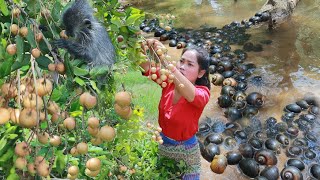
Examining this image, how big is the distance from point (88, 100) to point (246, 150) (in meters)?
5.04

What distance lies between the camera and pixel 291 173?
5.27 m

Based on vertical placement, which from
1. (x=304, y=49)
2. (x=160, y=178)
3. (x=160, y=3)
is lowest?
(x=160, y=3)

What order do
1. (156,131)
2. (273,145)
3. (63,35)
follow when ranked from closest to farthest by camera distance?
1. (63,35)
2. (156,131)
3. (273,145)

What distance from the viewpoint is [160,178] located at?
3385mm

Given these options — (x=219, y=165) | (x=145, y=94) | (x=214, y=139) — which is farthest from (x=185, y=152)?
(x=145, y=94)

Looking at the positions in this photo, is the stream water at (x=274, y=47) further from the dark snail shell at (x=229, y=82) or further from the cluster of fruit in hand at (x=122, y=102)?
the cluster of fruit in hand at (x=122, y=102)

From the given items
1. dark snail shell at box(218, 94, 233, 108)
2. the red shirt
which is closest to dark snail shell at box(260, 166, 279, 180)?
dark snail shell at box(218, 94, 233, 108)

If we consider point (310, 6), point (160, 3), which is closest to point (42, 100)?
point (310, 6)

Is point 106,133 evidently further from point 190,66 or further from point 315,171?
point 315,171

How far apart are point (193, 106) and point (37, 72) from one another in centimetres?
211

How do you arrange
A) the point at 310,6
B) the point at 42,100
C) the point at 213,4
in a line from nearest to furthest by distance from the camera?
the point at 42,100, the point at 310,6, the point at 213,4

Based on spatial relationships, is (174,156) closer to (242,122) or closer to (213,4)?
(242,122)

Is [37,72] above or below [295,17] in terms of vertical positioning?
above

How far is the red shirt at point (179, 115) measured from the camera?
3143 millimetres
